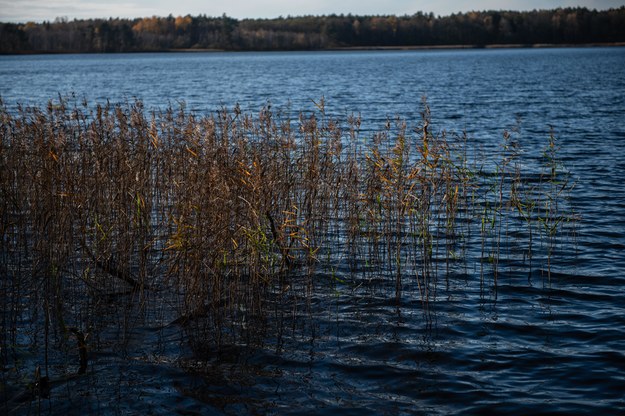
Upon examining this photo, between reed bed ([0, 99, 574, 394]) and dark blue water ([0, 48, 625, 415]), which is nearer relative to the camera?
dark blue water ([0, 48, 625, 415])

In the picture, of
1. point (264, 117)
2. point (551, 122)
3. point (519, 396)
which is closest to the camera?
point (519, 396)

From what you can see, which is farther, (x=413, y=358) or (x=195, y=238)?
(x=195, y=238)

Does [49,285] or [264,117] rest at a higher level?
[264,117]

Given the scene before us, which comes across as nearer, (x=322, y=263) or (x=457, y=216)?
(x=322, y=263)

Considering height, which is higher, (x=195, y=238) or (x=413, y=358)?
(x=195, y=238)

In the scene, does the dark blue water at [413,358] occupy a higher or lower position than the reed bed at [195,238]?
lower

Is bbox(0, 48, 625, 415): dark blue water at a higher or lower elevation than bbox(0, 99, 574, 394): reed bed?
lower

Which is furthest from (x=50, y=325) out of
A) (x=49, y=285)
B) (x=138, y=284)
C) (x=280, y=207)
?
(x=280, y=207)

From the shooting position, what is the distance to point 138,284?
9.95 meters

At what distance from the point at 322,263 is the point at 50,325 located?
15.6ft

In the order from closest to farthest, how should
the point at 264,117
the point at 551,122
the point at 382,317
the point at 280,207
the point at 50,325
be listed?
the point at 50,325
the point at 382,317
the point at 280,207
the point at 264,117
the point at 551,122

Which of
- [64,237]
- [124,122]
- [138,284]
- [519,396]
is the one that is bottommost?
[519,396]

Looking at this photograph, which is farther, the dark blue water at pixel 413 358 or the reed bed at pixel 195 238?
the reed bed at pixel 195 238

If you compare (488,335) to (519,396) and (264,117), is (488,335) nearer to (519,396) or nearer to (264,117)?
(519,396)
